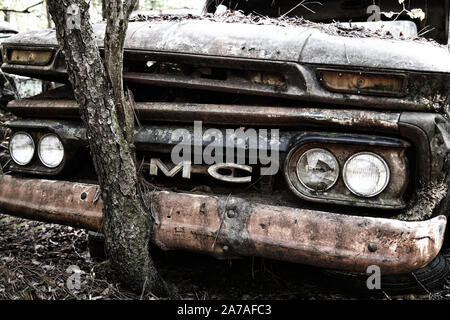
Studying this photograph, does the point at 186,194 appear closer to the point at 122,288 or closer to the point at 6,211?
the point at 122,288

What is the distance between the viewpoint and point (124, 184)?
2057mm

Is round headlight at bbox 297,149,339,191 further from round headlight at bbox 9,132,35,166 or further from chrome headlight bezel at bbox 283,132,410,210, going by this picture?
round headlight at bbox 9,132,35,166

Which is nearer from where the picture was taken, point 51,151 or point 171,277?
point 51,151

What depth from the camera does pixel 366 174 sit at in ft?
6.42

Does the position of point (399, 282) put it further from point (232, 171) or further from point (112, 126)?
point (112, 126)

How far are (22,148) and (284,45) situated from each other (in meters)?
1.55

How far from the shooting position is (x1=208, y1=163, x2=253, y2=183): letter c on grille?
2.15 m

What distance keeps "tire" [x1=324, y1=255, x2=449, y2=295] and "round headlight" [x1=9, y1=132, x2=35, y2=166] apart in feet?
5.62

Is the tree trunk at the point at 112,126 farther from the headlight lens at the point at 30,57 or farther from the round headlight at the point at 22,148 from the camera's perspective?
the round headlight at the point at 22,148

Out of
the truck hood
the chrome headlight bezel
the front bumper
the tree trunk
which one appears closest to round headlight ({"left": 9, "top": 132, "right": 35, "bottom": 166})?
the front bumper

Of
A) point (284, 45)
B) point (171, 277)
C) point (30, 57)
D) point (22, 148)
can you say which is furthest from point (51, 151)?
point (284, 45)

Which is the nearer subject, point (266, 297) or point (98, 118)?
point (98, 118)
